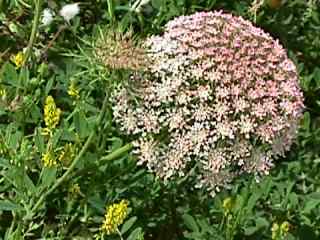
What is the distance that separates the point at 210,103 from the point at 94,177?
0.45 meters

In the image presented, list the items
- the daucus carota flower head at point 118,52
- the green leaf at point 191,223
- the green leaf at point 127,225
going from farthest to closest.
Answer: the green leaf at point 191,223, the green leaf at point 127,225, the daucus carota flower head at point 118,52

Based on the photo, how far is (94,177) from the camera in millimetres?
2910

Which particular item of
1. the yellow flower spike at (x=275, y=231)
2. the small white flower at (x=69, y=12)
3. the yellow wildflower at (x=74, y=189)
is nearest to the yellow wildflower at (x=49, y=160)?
the yellow wildflower at (x=74, y=189)

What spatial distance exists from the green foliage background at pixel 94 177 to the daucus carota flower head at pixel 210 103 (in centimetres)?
11

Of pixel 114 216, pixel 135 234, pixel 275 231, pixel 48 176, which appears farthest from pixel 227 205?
pixel 48 176

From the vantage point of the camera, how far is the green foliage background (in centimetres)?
274

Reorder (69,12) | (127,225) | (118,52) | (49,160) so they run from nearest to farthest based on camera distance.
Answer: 1. (118,52)
2. (49,160)
3. (127,225)
4. (69,12)

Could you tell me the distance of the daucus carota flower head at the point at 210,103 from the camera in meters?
2.64

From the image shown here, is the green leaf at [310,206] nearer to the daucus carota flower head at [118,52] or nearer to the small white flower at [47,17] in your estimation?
the daucus carota flower head at [118,52]

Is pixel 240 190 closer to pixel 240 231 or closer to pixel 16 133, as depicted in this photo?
pixel 240 231

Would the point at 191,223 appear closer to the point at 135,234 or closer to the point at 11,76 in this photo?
the point at 135,234

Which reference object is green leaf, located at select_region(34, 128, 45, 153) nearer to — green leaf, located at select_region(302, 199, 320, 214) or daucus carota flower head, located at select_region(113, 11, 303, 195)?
daucus carota flower head, located at select_region(113, 11, 303, 195)

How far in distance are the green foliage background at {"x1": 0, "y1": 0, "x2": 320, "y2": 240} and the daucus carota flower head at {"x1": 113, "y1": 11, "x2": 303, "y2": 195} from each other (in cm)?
11

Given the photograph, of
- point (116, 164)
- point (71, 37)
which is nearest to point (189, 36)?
point (116, 164)
